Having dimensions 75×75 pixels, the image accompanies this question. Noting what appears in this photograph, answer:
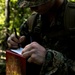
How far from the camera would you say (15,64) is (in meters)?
1.82

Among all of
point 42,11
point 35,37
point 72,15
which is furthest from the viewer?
point 35,37

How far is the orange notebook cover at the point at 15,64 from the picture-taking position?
1721 millimetres

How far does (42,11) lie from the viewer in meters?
1.89

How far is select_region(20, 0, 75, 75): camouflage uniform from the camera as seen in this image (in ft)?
5.36

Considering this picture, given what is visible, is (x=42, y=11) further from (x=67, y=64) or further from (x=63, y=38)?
(x=67, y=64)

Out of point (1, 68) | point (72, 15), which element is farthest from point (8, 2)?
point (72, 15)

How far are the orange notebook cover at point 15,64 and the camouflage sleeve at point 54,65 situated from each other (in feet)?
0.49

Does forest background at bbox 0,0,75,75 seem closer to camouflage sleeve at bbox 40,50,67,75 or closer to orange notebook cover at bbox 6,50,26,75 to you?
orange notebook cover at bbox 6,50,26,75

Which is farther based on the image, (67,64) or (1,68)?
(1,68)

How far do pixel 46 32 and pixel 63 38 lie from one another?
0.20 metres

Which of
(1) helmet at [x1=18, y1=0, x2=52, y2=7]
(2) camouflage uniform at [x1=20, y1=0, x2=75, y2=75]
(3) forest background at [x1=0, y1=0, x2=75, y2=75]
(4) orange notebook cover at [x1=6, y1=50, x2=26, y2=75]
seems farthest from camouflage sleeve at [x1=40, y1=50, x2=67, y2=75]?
(3) forest background at [x1=0, y1=0, x2=75, y2=75]

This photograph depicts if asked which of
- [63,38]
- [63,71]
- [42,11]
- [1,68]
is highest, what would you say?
[42,11]

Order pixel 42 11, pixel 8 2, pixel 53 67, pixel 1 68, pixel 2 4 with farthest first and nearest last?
pixel 2 4 < pixel 8 2 < pixel 1 68 < pixel 42 11 < pixel 53 67

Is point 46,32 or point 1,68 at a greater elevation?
point 46,32
